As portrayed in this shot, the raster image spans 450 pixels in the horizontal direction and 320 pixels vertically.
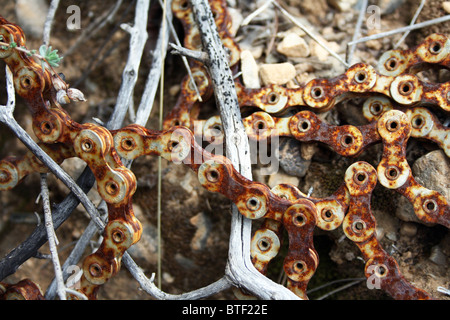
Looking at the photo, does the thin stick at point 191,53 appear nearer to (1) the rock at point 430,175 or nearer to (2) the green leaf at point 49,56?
(2) the green leaf at point 49,56

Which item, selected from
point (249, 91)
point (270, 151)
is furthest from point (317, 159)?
point (249, 91)

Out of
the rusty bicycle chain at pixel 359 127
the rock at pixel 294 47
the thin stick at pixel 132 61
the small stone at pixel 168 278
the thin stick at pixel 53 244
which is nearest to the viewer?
the thin stick at pixel 53 244

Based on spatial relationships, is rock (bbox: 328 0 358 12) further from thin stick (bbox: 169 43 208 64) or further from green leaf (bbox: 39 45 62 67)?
green leaf (bbox: 39 45 62 67)

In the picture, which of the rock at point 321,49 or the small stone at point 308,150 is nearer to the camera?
the small stone at point 308,150

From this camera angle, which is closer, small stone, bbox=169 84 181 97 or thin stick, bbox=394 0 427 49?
thin stick, bbox=394 0 427 49

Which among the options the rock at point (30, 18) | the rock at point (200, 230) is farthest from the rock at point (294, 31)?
the rock at point (30, 18)

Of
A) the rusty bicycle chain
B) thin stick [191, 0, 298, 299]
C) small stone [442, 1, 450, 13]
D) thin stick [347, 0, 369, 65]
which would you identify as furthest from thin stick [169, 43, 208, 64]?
small stone [442, 1, 450, 13]
